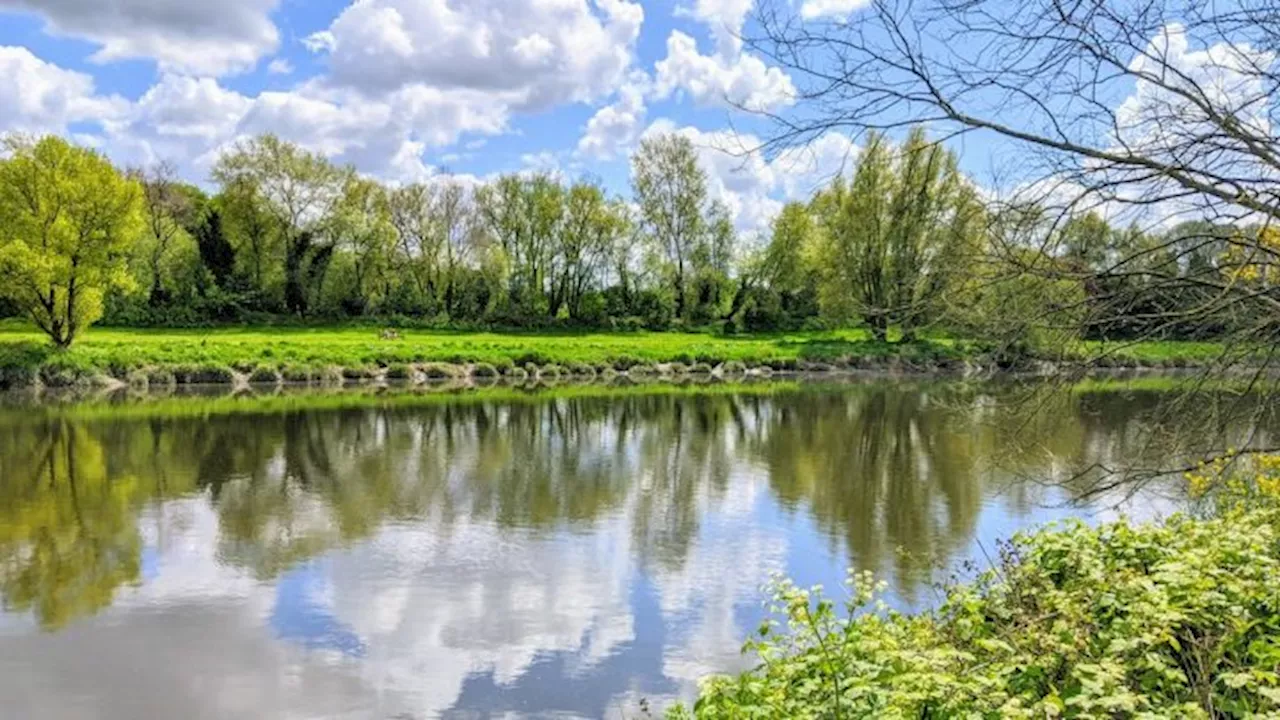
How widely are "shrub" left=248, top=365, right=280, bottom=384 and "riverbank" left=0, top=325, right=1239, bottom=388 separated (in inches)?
1.5

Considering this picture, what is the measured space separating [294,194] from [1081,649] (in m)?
54.7

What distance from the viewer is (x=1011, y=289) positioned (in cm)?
430

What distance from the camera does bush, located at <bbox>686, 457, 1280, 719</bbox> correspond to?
10.5 ft

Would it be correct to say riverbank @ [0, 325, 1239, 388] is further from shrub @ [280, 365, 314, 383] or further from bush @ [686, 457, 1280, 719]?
bush @ [686, 457, 1280, 719]

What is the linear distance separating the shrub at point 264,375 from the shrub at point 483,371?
7621 mm

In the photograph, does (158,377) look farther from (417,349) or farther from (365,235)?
(365,235)

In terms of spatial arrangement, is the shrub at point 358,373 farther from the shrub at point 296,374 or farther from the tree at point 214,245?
the tree at point 214,245

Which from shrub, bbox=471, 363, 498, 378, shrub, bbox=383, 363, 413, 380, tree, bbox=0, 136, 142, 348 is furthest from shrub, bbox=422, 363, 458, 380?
tree, bbox=0, 136, 142, 348

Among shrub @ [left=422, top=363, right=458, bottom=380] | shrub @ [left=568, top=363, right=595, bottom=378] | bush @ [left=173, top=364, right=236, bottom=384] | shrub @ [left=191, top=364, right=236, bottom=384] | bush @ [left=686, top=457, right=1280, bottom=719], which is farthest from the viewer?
shrub @ [left=568, top=363, right=595, bottom=378]

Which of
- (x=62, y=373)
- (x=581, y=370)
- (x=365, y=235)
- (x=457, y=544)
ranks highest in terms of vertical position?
(x=365, y=235)

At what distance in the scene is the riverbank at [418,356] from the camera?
31656mm

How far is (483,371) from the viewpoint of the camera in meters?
38.6

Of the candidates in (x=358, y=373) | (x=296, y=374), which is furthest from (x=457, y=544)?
(x=358, y=373)

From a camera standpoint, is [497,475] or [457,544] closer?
[457,544]
